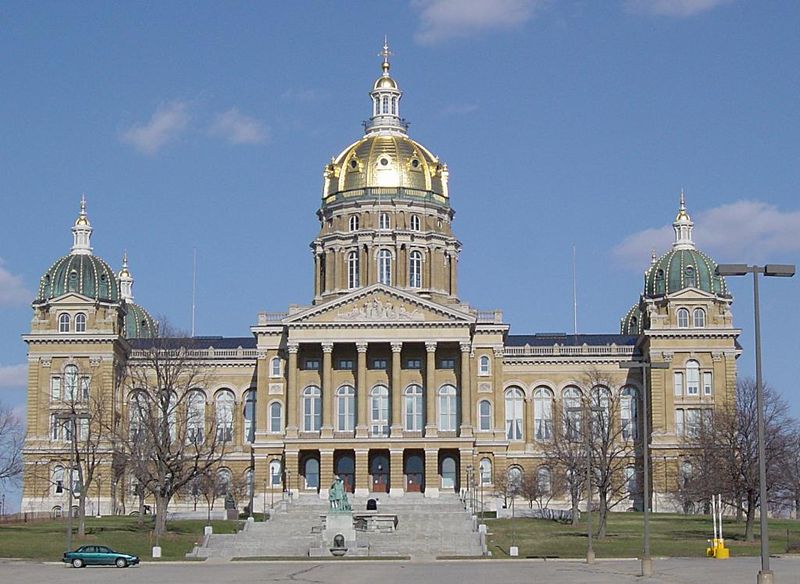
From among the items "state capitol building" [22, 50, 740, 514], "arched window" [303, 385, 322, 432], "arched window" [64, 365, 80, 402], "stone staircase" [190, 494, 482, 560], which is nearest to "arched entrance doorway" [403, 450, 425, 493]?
"state capitol building" [22, 50, 740, 514]

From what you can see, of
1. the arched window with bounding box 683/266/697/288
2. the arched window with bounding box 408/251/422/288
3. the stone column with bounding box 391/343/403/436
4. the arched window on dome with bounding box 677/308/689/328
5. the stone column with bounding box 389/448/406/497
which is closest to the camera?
the stone column with bounding box 389/448/406/497

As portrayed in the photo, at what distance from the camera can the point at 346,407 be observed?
418 feet

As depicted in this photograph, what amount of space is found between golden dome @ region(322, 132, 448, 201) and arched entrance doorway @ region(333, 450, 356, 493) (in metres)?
23.7

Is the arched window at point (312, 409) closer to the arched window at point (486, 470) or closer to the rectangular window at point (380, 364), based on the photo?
the rectangular window at point (380, 364)

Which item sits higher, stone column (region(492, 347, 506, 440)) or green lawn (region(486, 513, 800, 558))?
stone column (region(492, 347, 506, 440))

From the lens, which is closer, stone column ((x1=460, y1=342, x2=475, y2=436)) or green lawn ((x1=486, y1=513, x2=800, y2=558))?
green lawn ((x1=486, y1=513, x2=800, y2=558))

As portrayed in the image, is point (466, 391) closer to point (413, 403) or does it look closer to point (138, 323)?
point (413, 403)

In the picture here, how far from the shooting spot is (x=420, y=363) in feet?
417

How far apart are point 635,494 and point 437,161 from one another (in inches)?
1327

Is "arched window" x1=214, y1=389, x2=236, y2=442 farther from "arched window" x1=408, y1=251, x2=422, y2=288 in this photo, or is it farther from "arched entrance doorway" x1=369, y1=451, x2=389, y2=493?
"arched window" x1=408, y1=251, x2=422, y2=288

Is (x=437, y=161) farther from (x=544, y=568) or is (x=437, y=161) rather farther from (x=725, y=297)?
(x=544, y=568)

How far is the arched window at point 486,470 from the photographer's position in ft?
416

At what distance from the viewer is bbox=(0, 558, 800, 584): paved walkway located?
194ft

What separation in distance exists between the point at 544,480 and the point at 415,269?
21419mm
